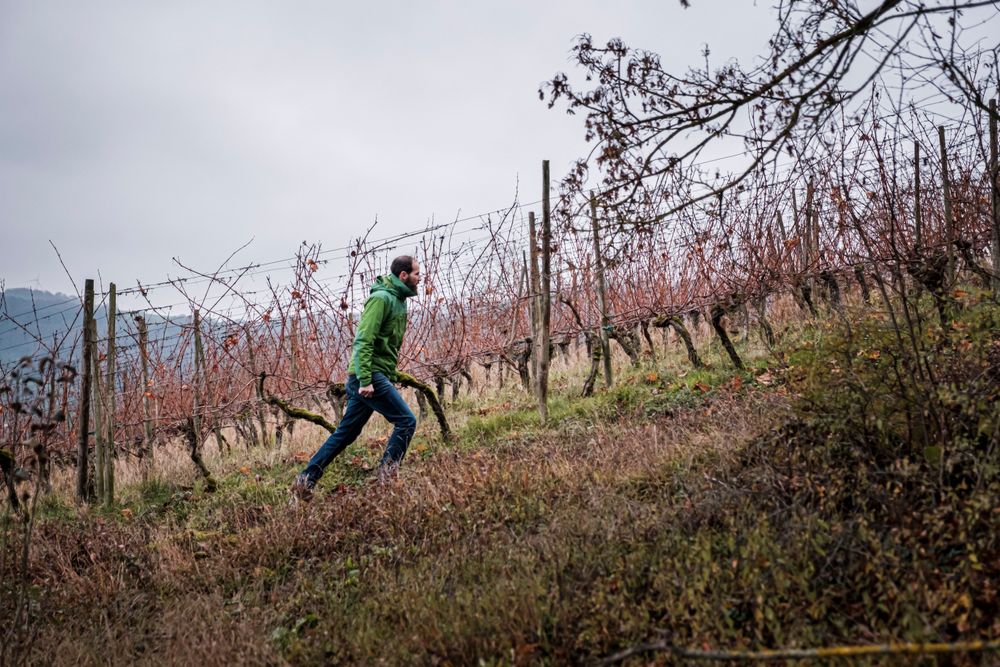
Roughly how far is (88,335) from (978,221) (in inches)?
430

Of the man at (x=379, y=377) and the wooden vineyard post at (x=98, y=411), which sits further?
the wooden vineyard post at (x=98, y=411)

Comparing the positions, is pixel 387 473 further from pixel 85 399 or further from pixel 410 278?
pixel 85 399

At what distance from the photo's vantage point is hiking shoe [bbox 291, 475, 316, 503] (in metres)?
5.39

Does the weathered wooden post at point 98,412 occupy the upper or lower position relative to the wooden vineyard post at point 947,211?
lower

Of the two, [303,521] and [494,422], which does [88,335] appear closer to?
[303,521]

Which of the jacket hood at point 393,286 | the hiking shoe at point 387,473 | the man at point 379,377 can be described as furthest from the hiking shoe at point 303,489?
the jacket hood at point 393,286

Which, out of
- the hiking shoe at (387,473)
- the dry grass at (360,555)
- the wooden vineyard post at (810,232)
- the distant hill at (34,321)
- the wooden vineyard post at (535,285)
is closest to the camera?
the dry grass at (360,555)

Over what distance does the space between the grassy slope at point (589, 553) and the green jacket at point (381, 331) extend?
37.3 inches

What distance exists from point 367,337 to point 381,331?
21cm

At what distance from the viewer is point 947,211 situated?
698cm

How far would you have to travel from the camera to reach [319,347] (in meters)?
9.63

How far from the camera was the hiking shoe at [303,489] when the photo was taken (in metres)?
5.39

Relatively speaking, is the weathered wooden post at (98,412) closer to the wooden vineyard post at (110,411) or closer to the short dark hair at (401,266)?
the wooden vineyard post at (110,411)

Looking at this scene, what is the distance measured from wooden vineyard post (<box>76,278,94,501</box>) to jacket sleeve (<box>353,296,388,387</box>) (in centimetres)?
330
